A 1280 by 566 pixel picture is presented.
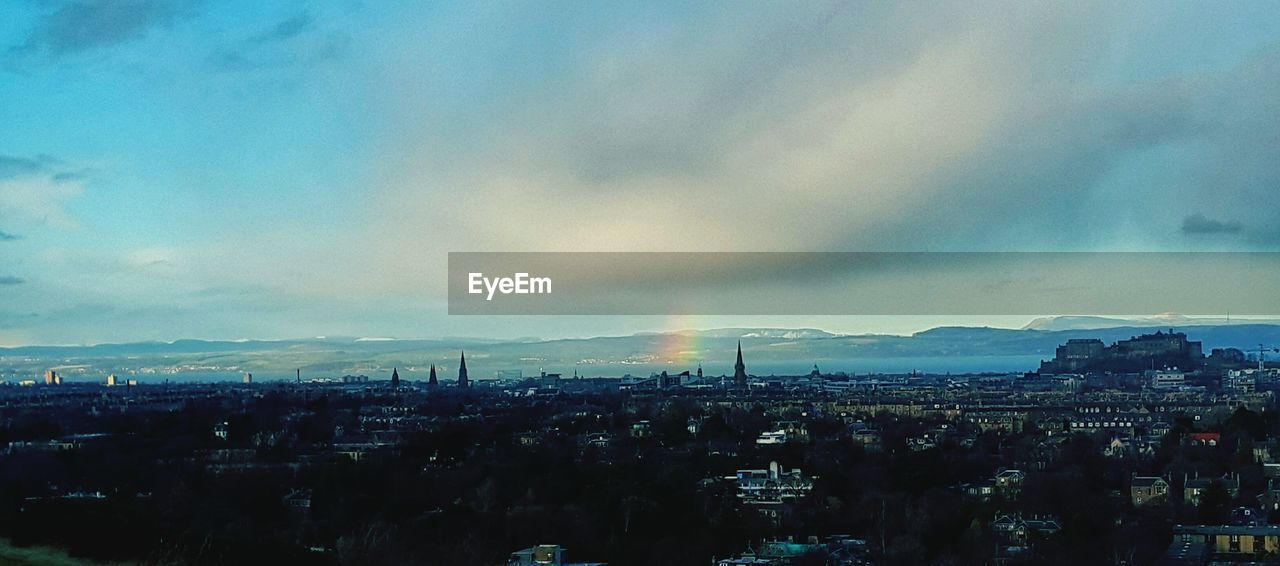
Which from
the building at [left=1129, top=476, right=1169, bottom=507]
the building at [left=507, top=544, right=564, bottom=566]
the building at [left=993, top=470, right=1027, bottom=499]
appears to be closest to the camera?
the building at [left=507, top=544, right=564, bottom=566]

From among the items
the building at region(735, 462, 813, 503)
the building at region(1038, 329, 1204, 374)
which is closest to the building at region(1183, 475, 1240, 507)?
the building at region(735, 462, 813, 503)

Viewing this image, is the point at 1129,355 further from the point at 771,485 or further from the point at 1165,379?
the point at 771,485

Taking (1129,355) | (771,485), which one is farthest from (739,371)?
(771,485)

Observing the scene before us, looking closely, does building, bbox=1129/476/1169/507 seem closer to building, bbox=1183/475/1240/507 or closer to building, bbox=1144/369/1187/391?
building, bbox=1183/475/1240/507

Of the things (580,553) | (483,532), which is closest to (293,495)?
(483,532)

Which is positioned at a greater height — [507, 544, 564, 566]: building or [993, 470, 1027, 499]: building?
[993, 470, 1027, 499]: building

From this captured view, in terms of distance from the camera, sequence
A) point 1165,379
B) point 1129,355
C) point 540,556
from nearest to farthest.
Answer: point 540,556 < point 1165,379 < point 1129,355

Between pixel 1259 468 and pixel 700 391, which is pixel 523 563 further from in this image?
pixel 700 391

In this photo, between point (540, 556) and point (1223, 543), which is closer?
point (540, 556)
